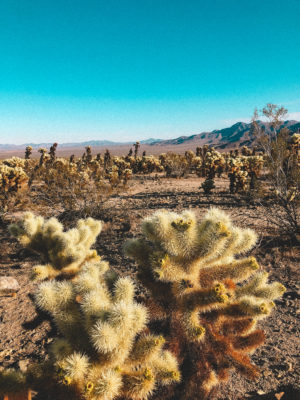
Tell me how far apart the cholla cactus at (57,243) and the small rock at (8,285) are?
5.16 ft

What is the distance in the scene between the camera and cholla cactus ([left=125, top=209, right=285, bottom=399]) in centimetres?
236

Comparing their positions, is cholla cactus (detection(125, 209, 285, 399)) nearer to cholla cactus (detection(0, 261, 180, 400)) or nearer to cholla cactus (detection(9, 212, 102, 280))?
cholla cactus (detection(0, 261, 180, 400))

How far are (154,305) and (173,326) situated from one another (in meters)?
0.28

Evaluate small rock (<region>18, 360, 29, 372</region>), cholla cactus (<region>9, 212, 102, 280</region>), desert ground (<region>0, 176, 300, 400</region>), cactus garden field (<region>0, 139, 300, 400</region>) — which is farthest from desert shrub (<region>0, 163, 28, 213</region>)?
small rock (<region>18, 360, 29, 372</region>)

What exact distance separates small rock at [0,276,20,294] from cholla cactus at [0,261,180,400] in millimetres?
3183

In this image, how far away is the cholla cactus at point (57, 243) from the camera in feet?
11.5

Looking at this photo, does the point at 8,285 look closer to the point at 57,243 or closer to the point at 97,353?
the point at 57,243

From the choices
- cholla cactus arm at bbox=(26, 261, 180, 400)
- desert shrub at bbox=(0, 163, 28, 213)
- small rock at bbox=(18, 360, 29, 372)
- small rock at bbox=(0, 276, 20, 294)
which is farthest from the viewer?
desert shrub at bbox=(0, 163, 28, 213)

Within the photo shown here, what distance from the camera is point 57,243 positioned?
3.62 meters

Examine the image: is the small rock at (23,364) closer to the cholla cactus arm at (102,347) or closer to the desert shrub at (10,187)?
the cholla cactus arm at (102,347)

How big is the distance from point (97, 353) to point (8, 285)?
3.69m

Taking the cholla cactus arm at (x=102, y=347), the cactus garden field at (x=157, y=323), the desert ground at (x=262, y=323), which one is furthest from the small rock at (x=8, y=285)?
the cholla cactus arm at (x=102, y=347)

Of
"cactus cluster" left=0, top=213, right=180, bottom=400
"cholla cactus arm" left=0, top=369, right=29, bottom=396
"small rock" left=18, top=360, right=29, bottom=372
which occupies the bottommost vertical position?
"small rock" left=18, top=360, right=29, bottom=372

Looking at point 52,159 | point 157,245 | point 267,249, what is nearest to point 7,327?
point 157,245
